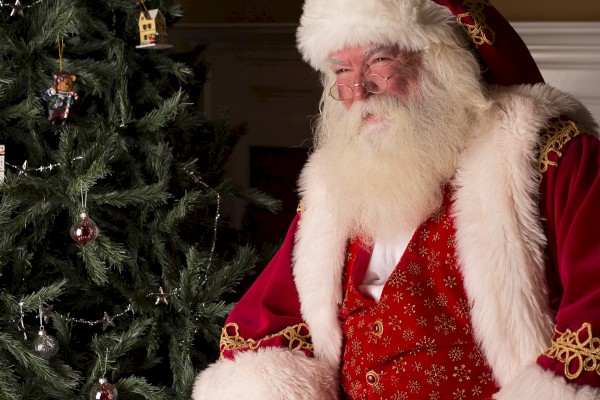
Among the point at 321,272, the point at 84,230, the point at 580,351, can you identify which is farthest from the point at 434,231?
the point at 84,230

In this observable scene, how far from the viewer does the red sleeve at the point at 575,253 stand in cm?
201

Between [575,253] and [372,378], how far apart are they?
0.60 meters

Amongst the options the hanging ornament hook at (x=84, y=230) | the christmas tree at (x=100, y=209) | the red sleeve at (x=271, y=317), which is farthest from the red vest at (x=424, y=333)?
the hanging ornament hook at (x=84, y=230)

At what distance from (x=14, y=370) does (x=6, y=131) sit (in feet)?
2.34

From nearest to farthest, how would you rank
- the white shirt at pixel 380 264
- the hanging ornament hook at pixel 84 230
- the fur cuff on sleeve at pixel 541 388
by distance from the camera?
the fur cuff on sleeve at pixel 541 388 < the white shirt at pixel 380 264 < the hanging ornament hook at pixel 84 230

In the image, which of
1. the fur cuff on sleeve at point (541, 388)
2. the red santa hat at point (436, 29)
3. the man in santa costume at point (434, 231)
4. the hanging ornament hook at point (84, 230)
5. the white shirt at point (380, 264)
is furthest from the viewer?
the hanging ornament hook at point (84, 230)

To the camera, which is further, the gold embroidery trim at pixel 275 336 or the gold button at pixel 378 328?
the gold embroidery trim at pixel 275 336

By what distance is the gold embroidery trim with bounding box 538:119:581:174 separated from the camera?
2203mm

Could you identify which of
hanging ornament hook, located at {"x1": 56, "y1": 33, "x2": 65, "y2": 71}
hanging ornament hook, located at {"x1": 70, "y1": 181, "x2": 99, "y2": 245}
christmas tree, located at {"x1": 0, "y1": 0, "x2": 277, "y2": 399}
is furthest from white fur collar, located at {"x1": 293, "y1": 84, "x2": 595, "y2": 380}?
hanging ornament hook, located at {"x1": 56, "y1": 33, "x2": 65, "y2": 71}

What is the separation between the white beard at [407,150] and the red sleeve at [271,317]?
12.8 inches

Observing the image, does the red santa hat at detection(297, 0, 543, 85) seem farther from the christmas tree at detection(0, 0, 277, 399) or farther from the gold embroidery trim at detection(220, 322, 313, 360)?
the gold embroidery trim at detection(220, 322, 313, 360)

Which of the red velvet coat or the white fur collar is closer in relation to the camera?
the red velvet coat

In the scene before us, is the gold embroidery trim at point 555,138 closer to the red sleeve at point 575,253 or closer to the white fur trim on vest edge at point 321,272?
the red sleeve at point 575,253

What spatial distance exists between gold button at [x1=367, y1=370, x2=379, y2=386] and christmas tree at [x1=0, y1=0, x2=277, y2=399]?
0.66m
